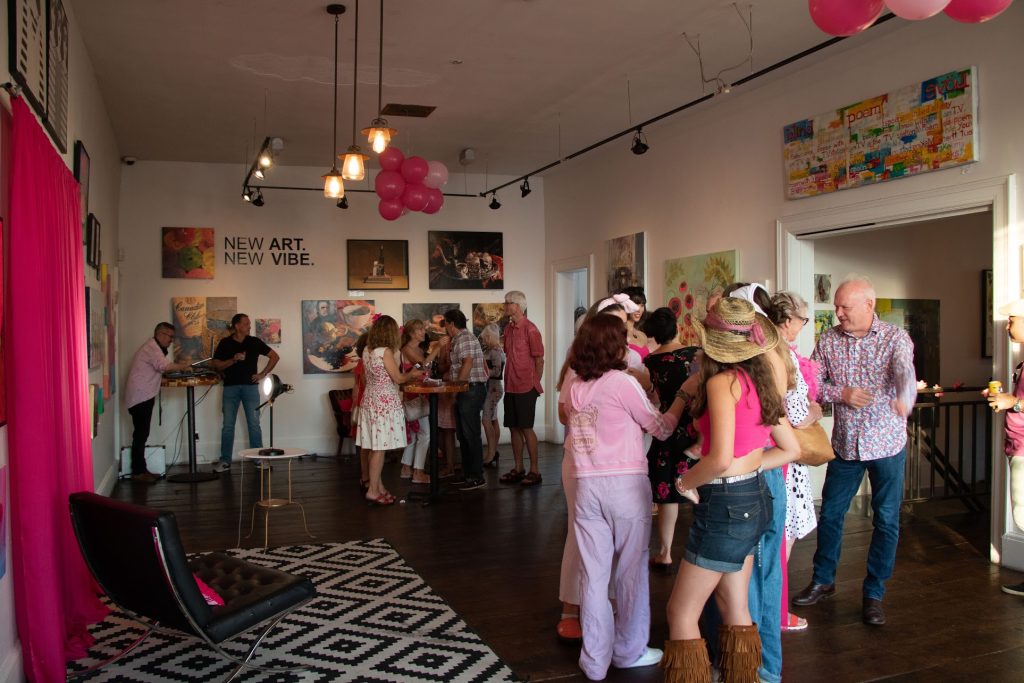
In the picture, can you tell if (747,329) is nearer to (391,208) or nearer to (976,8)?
(976,8)

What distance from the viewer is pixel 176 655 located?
3.95 meters

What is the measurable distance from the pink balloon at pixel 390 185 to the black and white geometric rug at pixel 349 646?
11.3 ft

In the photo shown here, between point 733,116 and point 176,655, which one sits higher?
point 733,116

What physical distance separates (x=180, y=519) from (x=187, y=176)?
522 cm

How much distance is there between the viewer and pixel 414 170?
7.18m

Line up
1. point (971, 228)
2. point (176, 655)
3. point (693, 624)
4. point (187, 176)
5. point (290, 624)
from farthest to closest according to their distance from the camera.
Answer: point (187, 176), point (971, 228), point (290, 624), point (176, 655), point (693, 624)

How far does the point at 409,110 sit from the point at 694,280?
327 centimetres

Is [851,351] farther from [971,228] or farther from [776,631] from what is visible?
[971,228]

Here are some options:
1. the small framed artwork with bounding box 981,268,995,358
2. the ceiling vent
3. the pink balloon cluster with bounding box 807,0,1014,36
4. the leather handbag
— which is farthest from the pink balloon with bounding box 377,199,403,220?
the small framed artwork with bounding box 981,268,995,358

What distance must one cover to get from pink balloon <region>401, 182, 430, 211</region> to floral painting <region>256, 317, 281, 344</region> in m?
4.13

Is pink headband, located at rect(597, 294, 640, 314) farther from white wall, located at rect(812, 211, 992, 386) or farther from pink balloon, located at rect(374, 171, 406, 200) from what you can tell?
white wall, located at rect(812, 211, 992, 386)

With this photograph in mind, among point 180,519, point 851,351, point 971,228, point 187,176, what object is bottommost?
point 180,519

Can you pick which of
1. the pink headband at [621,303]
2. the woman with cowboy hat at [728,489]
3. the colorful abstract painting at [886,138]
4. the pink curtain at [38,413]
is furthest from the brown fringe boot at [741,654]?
the colorful abstract painting at [886,138]

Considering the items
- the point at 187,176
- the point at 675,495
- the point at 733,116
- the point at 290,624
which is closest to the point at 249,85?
the point at 187,176
